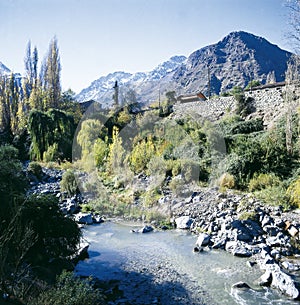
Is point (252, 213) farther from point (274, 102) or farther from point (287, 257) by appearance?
point (274, 102)

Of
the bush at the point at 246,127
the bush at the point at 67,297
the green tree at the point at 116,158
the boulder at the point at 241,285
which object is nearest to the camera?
the bush at the point at 67,297

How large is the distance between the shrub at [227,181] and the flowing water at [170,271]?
3298mm

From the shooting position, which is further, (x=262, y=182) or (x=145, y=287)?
(x=262, y=182)

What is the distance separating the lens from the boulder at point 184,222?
11.2 m

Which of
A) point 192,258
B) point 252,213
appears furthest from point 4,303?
point 252,213

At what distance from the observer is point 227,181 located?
43.2 feet

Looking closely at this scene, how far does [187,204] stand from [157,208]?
1.19 meters

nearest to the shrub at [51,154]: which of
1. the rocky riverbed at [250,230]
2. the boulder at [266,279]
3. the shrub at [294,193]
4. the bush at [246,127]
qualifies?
the bush at [246,127]

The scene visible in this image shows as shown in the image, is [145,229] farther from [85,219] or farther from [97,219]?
[85,219]

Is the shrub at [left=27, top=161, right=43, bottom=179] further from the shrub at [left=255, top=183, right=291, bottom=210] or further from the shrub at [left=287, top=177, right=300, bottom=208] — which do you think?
the shrub at [left=287, top=177, right=300, bottom=208]

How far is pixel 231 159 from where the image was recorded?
1402cm

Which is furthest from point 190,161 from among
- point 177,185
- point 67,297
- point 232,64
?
point 232,64

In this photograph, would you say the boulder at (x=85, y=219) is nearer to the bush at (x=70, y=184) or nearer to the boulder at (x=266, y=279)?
the bush at (x=70, y=184)

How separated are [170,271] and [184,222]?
3574 millimetres
